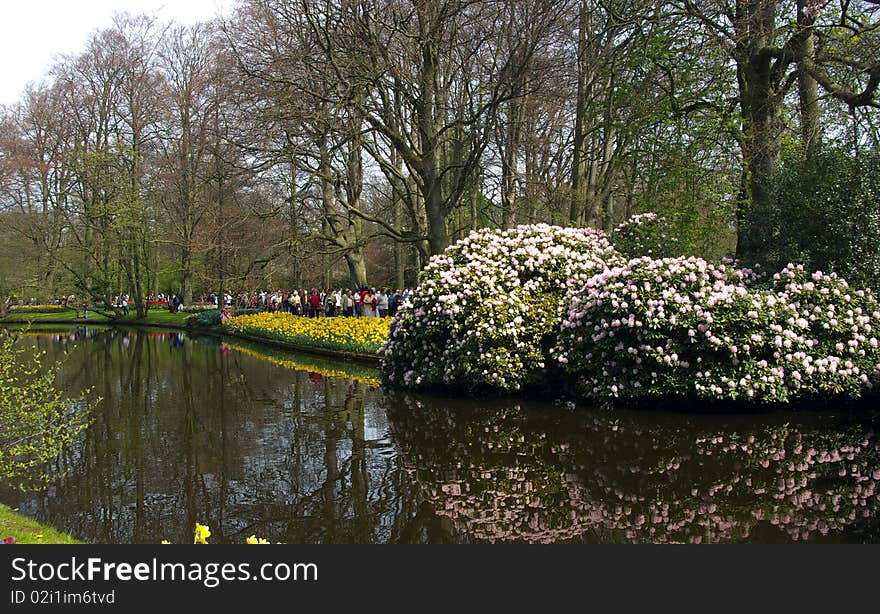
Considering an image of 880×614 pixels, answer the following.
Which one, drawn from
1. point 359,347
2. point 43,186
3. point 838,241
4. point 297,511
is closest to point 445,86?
point 359,347

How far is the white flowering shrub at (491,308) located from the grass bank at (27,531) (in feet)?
22.3

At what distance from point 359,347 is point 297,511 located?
12276 millimetres

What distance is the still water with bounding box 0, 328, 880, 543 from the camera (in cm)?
539

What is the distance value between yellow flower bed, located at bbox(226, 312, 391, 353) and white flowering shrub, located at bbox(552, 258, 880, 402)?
737 centimetres

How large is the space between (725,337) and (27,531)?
812cm

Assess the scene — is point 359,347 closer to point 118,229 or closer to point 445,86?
point 445,86

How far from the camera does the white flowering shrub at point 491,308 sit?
11.2 metres

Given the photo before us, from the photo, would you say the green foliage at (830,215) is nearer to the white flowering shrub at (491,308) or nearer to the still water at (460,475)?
the still water at (460,475)

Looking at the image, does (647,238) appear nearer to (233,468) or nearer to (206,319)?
(233,468)

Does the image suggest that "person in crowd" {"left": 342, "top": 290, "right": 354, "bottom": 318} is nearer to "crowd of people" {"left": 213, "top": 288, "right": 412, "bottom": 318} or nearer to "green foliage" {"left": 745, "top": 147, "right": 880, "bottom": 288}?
"crowd of people" {"left": 213, "top": 288, "right": 412, "bottom": 318}

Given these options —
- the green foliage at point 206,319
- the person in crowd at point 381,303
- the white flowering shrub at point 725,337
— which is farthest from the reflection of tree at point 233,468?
the green foliage at point 206,319

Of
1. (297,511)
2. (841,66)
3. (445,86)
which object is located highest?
→ (445,86)

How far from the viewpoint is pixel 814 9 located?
404 inches

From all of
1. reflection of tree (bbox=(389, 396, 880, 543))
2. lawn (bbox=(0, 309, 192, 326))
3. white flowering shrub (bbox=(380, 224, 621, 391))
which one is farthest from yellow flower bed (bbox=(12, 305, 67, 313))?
reflection of tree (bbox=(389, 396, 880, 543))
